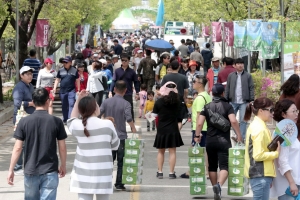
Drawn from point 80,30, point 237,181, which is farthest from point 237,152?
point 80,30

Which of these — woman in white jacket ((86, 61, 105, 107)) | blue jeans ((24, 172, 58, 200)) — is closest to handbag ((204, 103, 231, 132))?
blue jeans ((24, 172, 58, 200))

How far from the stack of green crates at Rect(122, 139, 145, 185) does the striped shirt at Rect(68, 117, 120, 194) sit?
10.3ft

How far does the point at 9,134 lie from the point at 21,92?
5.82 m

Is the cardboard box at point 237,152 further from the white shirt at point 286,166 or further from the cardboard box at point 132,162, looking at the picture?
the white shirt at point 286,166

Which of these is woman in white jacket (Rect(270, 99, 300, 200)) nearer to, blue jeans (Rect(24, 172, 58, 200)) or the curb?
blue jeans (Rect(24, 172, 58, 200))

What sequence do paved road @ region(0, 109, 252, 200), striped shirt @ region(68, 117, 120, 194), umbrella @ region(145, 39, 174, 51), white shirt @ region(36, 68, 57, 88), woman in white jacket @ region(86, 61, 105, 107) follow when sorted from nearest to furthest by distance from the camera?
striped shirt @ region(68, 117, 120, 194) < paved road @ region(0, 109, 252, 200) < white shirt @ region(36, 68, 57, 88) < woman in white jacket @ region(86, 61, 105, 107) < umbrella @ region(145, 39, 174, 51)

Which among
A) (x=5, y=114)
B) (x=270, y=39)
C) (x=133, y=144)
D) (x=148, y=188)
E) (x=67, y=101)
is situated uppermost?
(x=270, y=39)

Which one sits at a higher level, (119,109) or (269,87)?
(119,109)

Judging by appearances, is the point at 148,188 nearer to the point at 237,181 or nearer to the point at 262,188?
the point at 237,181

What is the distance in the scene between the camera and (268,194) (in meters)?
8.76

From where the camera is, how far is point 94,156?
8906 millimetres

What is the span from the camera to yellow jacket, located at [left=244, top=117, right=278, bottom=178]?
8625mm

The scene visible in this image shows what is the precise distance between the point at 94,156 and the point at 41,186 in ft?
2.15

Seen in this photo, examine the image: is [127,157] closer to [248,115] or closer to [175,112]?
[175,112]
